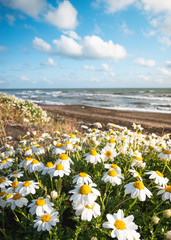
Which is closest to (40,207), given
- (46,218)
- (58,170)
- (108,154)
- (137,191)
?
(46,218)

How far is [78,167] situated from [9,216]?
135cm

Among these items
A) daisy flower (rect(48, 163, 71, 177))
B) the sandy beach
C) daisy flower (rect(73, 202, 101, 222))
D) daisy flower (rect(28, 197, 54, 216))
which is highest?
daisy flower (rect(48, 163, 71, 177))

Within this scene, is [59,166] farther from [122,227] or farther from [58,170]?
[122,227]

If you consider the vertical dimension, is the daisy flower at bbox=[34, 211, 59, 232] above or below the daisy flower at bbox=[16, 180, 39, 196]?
below

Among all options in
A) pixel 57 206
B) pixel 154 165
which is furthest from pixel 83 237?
pixel 154 165

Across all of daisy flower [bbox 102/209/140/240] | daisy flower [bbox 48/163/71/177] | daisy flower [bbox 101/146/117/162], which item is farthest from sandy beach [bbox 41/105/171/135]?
daisy flower [bbox 102/209/140/240]

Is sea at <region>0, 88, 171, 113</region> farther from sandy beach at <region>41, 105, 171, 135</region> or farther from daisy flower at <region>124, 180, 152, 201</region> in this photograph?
daisy flower at <region>124, 180, 152, 201</region>

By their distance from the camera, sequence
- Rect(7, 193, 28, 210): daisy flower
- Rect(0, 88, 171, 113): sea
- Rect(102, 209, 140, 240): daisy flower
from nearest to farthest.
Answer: Rect(102, 209, 140, 240): daisy flower → Rect(7, 193, 28, 210): daisy flower → Rect(0, 88, 171, 113): sea

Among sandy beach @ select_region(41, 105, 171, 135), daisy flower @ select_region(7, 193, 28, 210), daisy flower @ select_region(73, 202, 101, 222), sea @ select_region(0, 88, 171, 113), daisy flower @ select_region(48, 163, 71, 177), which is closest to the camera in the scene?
daisy flower @ select_region(73, 202, 101, 222)

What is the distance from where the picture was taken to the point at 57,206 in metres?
1.87

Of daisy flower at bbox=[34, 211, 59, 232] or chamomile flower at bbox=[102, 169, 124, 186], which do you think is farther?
chamomile flower at bbox=[102, 169, 124, 186]

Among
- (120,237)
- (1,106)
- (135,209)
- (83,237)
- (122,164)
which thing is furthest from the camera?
(1,106)

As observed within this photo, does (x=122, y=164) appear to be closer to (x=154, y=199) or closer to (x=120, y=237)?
(x=154, y=199)

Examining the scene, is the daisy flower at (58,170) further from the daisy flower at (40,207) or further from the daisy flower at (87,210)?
the daisy flower at (87,210)
